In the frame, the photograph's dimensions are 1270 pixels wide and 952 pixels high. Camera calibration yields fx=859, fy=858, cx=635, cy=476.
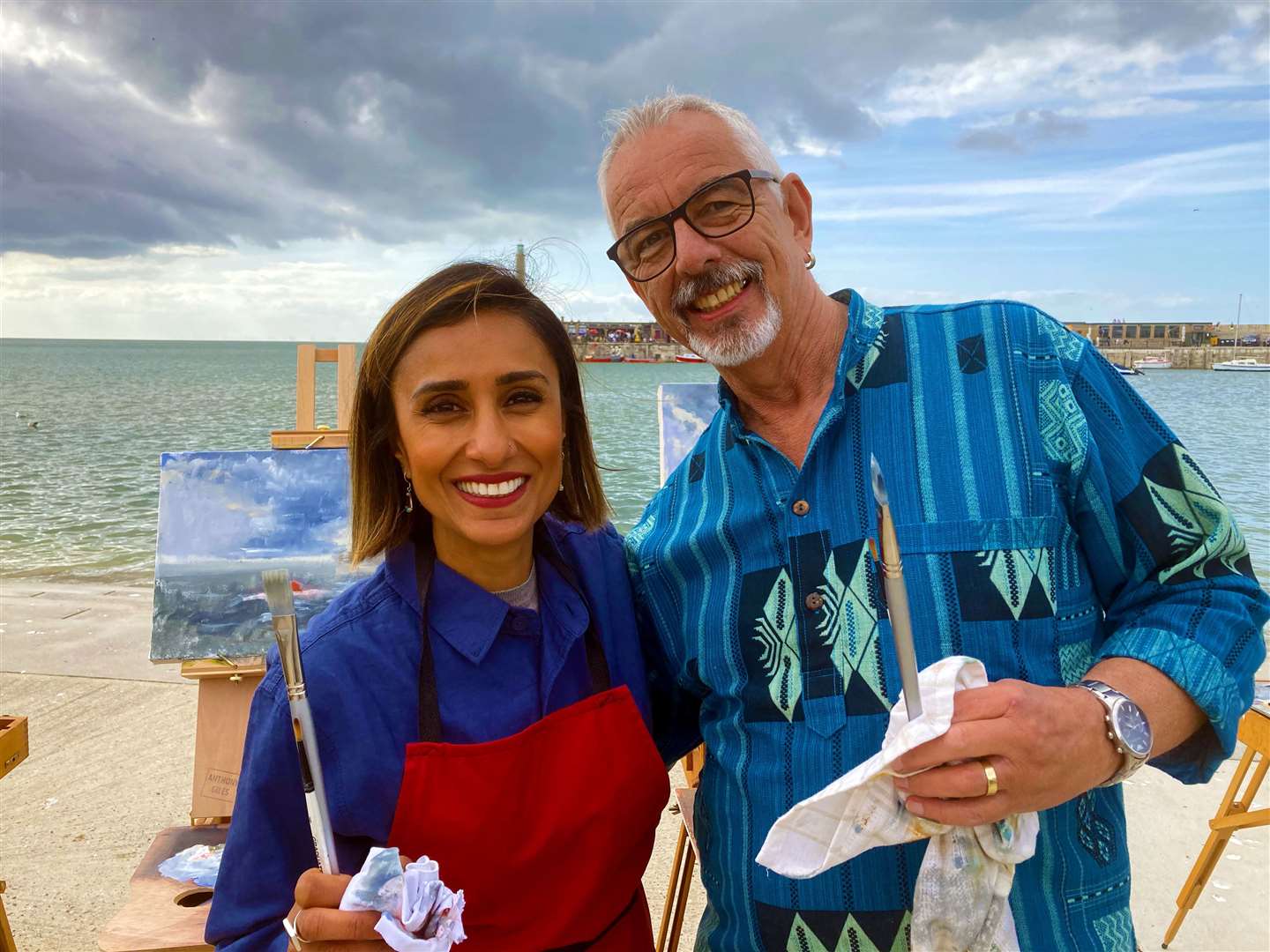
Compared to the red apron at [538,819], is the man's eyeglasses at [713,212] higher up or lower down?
higher up

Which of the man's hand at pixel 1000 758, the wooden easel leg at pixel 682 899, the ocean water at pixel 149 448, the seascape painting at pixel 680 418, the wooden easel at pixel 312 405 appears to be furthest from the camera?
the ocean water at pixel 149 448

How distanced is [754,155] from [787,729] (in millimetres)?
1193

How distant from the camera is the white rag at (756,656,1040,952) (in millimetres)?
1005

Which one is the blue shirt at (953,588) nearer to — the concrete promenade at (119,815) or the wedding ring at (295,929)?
the wedding ring at (295,929)

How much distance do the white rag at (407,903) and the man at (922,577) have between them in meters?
0.64

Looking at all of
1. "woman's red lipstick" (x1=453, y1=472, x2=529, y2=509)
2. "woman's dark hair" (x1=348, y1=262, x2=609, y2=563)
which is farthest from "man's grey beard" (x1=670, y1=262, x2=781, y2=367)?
"woman's red lipstick" (x1=453, y1=472, x2=529, y2=509)

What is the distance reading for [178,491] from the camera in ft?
11.5

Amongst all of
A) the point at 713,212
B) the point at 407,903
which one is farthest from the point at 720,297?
the point at 407,903

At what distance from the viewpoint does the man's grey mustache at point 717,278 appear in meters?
1.77

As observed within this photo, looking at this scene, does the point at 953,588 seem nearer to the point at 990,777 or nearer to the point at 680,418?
the point at 990,777

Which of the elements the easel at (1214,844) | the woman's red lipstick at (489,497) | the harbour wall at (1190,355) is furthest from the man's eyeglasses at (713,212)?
the harbour wall at (1190,355)

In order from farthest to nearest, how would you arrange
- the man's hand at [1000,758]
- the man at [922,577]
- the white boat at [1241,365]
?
the white boat at [1241,365], the man at [922,577], the man's hand at [1000,758]

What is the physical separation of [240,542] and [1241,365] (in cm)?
9304

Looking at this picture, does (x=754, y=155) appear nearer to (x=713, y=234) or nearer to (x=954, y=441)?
(x=713, y=234)
